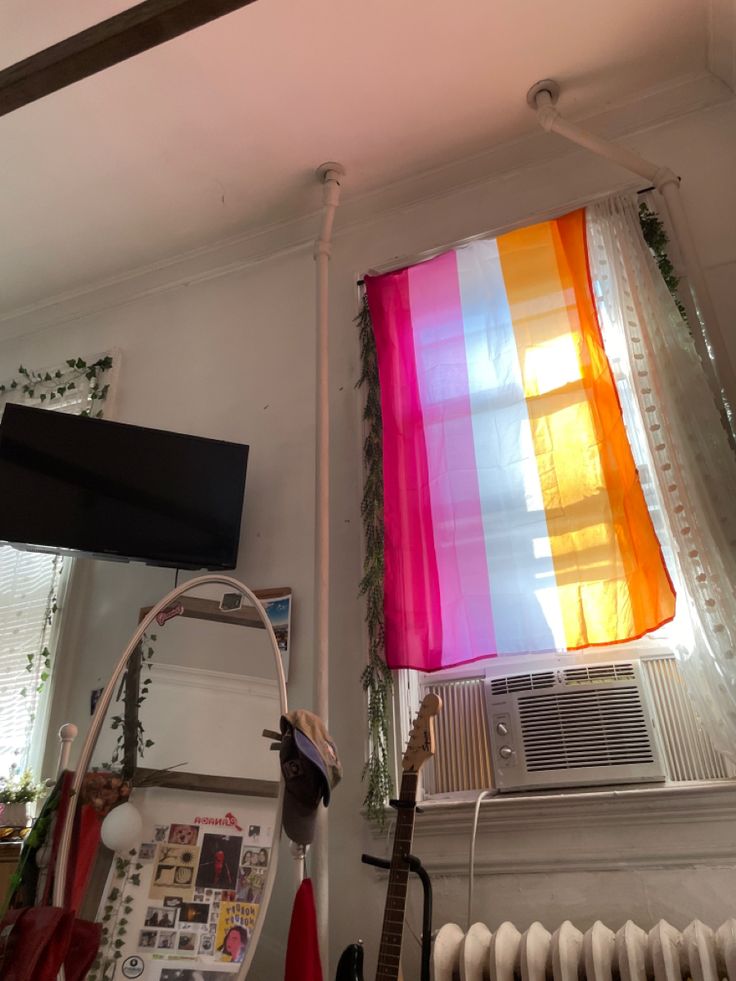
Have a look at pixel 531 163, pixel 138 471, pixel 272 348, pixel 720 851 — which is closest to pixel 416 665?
pixel 720 851

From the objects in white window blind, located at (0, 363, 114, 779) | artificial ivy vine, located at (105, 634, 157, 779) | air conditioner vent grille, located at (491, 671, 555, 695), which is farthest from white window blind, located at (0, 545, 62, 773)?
air conditioner vent grille, located at (491, 671, 555, 695)

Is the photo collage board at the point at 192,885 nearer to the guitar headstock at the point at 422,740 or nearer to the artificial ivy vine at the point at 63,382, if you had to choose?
the guitar headstock at the point at 422,740

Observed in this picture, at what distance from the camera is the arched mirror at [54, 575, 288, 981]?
1792 millimetres

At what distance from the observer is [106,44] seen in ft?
6.43

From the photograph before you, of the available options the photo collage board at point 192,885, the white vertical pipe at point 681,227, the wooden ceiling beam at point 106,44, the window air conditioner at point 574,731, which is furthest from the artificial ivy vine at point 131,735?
the white vertical pipe at point 681,227

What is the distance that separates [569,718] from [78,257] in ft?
9.55

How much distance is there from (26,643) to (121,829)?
1.23 meters

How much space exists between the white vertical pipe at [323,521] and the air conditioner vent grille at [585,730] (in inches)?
23.8

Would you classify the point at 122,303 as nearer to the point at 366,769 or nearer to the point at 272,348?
the point at 272,348

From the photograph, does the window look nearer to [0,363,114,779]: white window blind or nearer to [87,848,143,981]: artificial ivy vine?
[87,848,143,981]: artificial ivy vine

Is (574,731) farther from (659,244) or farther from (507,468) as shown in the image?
(659,244)

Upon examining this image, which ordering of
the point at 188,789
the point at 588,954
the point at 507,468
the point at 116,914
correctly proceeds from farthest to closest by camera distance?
the point at 507,468
the point at 188,789
the point at 116,914
the point at 588,954

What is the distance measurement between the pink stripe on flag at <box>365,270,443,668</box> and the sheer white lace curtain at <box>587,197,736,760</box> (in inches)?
26.2

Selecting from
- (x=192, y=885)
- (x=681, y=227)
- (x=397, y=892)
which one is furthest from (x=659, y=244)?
(x=192, y=885)
